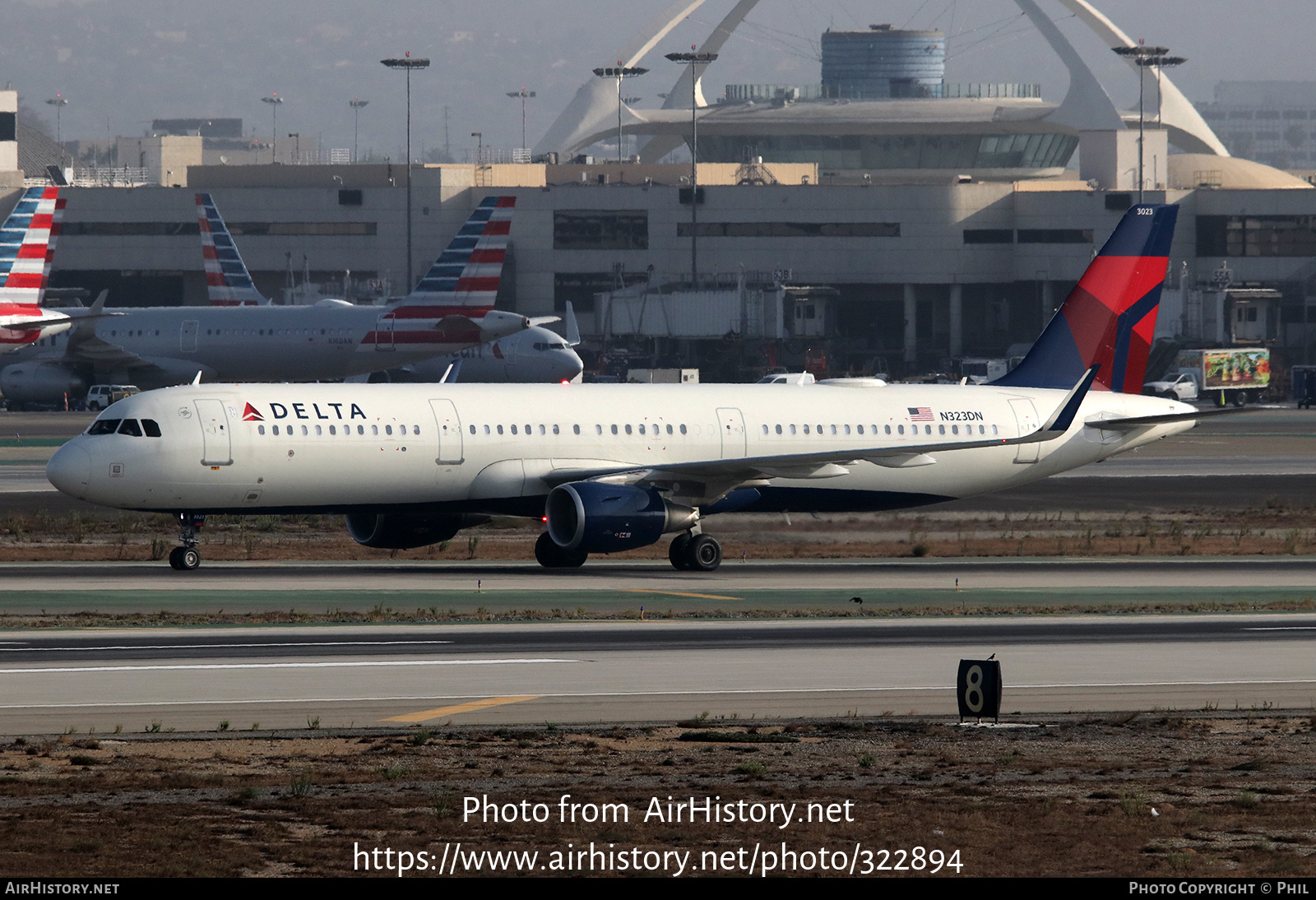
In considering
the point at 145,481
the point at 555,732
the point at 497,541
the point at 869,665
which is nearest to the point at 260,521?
the point at 497,541

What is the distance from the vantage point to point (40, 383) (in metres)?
110

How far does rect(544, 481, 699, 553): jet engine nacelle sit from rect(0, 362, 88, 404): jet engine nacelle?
245ft

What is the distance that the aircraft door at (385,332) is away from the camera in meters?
105

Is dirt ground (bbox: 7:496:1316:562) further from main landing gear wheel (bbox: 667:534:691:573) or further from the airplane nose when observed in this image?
the airplane nose

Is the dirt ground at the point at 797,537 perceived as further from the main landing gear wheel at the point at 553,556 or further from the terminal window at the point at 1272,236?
the terminal window at the point at 1272,236

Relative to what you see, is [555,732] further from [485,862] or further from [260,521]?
[260,521]

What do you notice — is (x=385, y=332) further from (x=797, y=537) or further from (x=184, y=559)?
(x=184, y=559)

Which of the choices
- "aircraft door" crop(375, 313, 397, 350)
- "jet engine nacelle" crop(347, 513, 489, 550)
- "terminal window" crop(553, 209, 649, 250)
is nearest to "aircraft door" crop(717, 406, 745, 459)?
"jet engine nacelle" crop(347, 513, 489, 550)

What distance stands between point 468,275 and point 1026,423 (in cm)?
5975

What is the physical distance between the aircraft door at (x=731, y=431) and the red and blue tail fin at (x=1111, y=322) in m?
8.97

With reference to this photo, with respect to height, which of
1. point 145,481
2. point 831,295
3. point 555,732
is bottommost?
point 555,732

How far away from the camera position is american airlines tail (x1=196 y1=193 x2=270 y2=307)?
133625 millimetres

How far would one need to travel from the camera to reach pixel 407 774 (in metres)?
20.1
